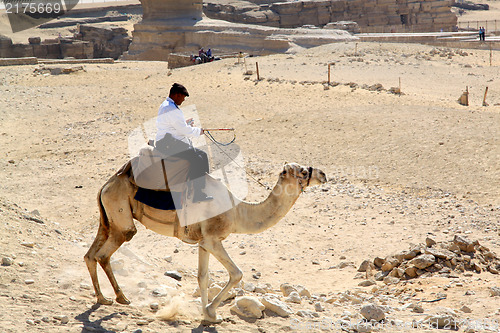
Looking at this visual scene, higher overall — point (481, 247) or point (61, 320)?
point (61, 320)

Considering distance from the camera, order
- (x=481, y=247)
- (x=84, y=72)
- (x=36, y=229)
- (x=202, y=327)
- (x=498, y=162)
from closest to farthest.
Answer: (x=202, y=327), (x=36, y=229), (x=481, y=247), (x=498, y=162), (x=84, y=72)

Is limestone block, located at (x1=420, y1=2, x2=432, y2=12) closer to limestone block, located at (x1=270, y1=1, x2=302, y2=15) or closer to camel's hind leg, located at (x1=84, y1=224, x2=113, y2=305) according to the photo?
limestone block, located at (x1=270, y1=1, x2=302, y2=15)

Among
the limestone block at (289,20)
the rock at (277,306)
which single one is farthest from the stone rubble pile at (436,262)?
the limestone block at (289,20)

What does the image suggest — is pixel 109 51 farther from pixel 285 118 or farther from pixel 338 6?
pixel 285 118

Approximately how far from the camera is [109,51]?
145 ft

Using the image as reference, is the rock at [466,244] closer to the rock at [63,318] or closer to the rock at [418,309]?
the rock at [418,309]

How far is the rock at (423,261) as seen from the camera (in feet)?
24.7

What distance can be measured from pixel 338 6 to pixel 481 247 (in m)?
44.6

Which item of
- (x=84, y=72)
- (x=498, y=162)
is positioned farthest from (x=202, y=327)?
(x=84, y=72)

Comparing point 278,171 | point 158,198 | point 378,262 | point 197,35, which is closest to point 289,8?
point 197,35

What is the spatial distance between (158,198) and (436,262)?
421cm

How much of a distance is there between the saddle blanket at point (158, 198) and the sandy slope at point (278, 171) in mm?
1120

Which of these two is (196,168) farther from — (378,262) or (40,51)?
(40,51)

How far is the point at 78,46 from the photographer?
130ft
